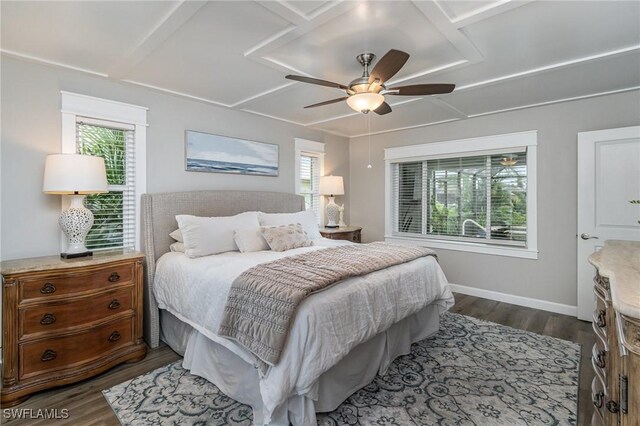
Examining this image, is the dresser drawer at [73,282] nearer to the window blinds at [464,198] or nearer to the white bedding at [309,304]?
the white bedding at [309,304]

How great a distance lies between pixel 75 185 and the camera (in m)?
2.40

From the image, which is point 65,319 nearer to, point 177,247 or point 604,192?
point 177,247

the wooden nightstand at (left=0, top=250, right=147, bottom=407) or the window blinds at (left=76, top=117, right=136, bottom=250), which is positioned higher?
the window blinds at (left=76, top=117, right=136, bottom=250)

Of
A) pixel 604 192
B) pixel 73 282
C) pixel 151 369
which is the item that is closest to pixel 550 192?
pixel 604 192

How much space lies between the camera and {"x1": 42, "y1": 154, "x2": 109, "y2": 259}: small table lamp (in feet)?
7.86

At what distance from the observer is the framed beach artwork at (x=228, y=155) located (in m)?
3.53

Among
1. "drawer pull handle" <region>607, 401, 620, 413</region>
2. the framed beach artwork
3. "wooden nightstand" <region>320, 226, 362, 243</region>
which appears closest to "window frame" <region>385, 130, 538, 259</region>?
"wooden nightstand" <region>320, 226, 362, 243</region>

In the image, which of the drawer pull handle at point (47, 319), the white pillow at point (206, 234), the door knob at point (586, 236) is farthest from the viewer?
the door knob at point (586, 236)

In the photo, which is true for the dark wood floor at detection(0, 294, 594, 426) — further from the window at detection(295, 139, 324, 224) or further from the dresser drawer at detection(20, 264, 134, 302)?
the window at detection(295, 139, 324, 224)

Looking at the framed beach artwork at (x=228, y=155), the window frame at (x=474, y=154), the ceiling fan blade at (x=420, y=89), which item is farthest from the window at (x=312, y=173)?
the ceiling fan blade at (x=420, y=89)

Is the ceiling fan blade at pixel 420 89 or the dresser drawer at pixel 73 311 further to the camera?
the ceiling fan blade at pixel 420 89

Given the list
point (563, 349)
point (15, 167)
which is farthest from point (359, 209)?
point (15, 167)

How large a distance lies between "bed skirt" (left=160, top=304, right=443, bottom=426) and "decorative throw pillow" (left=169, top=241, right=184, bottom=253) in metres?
0.59

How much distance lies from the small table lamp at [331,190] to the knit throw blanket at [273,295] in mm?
2470
